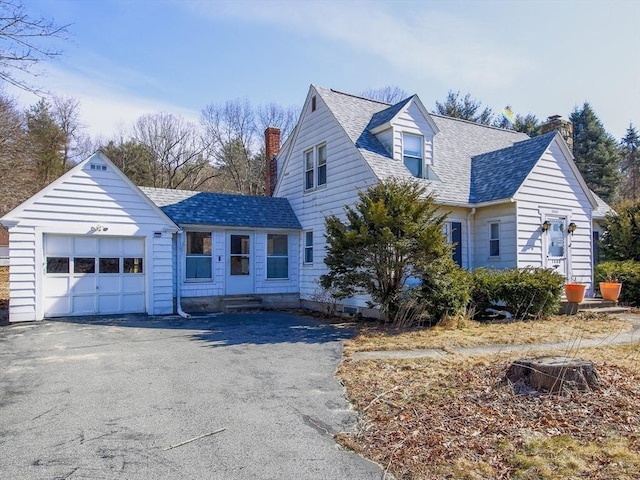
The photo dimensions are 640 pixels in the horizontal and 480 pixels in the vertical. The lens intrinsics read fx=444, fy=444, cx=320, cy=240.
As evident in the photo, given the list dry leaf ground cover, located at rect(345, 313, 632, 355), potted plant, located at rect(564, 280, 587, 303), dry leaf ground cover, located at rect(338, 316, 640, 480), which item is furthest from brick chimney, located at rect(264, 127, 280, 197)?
dry leaf ground cover, located at rect(338, 316, 640, 480)

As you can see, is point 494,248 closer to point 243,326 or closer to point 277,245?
point 277,245

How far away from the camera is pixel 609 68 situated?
10625 mm

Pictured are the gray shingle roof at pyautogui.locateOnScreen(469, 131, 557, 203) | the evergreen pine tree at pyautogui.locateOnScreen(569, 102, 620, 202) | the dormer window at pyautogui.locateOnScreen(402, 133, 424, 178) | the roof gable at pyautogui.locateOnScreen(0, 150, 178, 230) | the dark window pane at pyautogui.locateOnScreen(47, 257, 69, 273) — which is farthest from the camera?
the evergreen pine tree at pyautogui.locateOnScreen(569, 102, 620, 202)

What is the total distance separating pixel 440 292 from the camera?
10.5 meters

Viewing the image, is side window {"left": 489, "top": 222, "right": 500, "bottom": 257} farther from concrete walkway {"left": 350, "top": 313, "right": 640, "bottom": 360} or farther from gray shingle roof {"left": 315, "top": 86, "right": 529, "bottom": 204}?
concrete walkway {"left": 350, "top": 313, "right": 640, "bottom": 360}

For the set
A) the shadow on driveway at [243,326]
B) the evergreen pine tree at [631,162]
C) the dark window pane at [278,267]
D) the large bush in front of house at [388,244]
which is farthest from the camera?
the evergreen pine tree at [631,162]

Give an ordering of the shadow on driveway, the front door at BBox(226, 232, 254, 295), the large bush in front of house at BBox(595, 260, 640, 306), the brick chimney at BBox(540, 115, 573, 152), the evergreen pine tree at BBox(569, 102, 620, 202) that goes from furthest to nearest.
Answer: the evergreen pine tree at BBox(569, 102, 620, 202), the brick chimney at BBox(540, 115, 573, 152), the front door at BBox(226, 232, 254, 295), the large bush in front of house at BBox(595, 260, 640, 306), the shadow on driveway

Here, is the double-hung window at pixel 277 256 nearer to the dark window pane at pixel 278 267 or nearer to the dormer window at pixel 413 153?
the dark window pane at pixel 278 267

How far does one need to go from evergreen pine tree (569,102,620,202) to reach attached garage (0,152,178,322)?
39044mm

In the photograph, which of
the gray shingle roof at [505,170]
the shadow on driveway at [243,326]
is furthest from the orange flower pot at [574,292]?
the shadow on driveway at [243,326]

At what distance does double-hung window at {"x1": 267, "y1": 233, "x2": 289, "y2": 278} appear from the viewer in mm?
15708

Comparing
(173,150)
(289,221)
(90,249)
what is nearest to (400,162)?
(289,221)

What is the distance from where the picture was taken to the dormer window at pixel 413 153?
45.3 ft

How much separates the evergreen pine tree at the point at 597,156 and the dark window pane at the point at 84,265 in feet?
133
